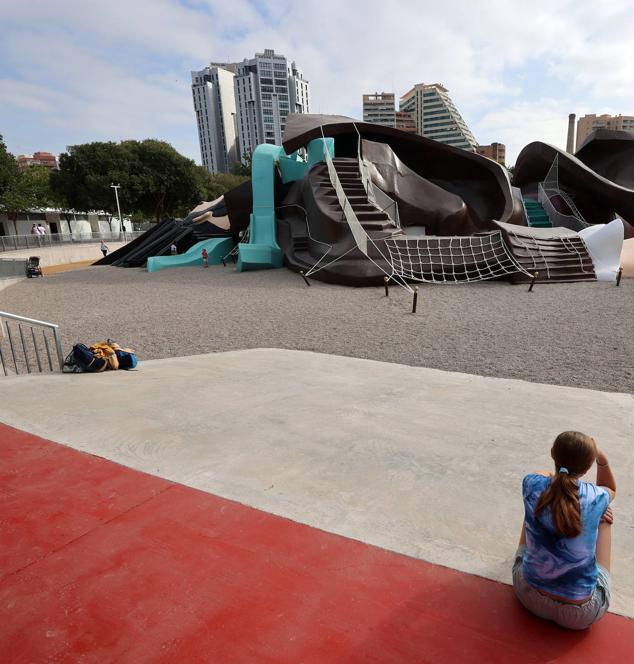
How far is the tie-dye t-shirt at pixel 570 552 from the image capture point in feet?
5.87

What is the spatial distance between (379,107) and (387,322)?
10983 cm

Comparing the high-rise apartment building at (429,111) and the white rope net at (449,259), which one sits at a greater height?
the high-rise apartment building at (429,111)

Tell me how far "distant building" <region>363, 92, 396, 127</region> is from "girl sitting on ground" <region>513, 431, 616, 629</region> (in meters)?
114

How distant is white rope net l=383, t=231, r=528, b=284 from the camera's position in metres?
13.9

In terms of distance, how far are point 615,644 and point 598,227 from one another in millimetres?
16297

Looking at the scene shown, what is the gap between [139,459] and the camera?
338cm

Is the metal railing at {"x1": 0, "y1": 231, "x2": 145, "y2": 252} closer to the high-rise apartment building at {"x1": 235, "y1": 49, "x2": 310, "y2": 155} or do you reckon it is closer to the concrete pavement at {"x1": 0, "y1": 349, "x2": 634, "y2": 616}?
the concrete pavement at {"x1": 0, "y1": 349, "x2": 634, "y2": 616}

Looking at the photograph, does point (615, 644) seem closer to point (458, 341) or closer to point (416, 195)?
point (458, 341)

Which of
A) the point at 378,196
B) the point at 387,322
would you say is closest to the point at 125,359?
the point at 387,322

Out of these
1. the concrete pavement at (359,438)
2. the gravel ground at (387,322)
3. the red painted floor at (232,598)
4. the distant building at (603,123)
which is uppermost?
the distant building at (603,123)

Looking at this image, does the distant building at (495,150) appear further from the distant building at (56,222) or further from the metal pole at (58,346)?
the metal pole at (58,346)

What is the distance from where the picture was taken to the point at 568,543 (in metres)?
1.79

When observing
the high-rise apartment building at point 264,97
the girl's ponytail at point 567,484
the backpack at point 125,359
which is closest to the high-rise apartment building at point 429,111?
the high-rise apartment building at point 264,97

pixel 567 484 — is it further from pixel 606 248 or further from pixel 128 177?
pixel 128 177
